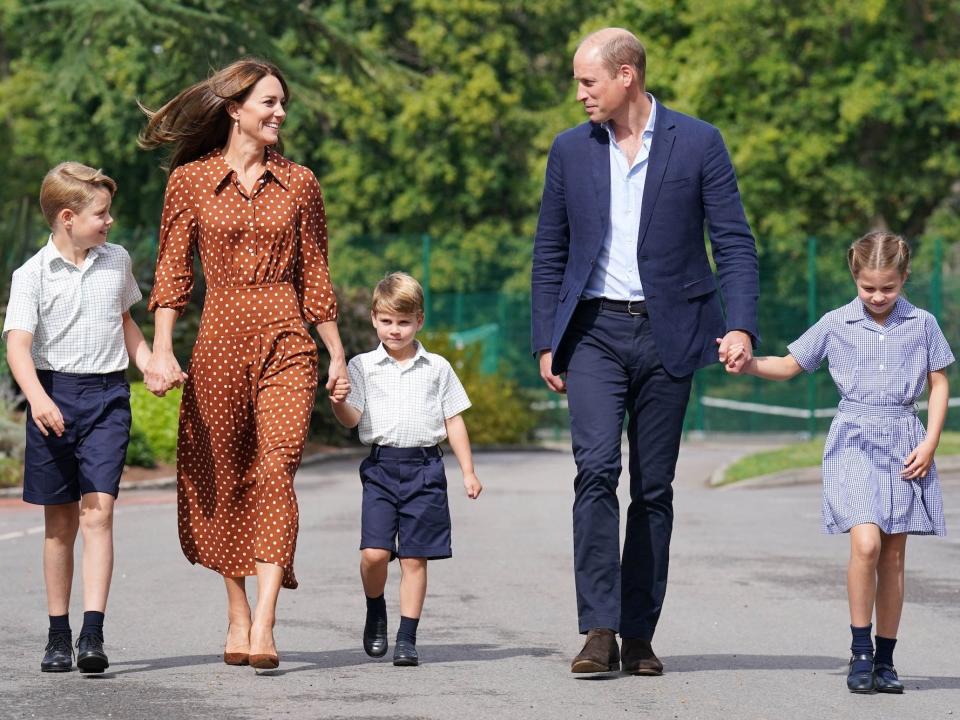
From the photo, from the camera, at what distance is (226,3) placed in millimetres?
20516

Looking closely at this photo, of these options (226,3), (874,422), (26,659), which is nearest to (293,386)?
(26,659)

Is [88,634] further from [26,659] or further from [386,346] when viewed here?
[386,346]

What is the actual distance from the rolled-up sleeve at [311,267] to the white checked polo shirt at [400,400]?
445 millimetres

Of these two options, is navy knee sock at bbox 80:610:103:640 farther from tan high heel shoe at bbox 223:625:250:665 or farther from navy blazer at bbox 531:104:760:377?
navy blazer at bbox 531:104:760:377

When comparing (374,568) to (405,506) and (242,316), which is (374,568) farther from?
(242,316)

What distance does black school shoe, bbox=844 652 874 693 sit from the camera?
6168 mm

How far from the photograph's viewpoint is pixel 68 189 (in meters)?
6.52

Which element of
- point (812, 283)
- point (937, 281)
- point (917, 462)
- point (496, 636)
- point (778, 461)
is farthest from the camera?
point (812, 283)

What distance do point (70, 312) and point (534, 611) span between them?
276 cm

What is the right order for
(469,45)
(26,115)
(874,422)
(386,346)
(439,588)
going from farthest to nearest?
(26,115), (469,45), (439,588), (386,346), (874,422)

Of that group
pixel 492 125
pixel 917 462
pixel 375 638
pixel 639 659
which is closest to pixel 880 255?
pixel 917 462

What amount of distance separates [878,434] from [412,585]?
1713 millimetres

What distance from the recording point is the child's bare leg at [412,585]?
6.81 m

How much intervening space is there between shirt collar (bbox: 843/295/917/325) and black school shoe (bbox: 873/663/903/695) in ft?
3.71
